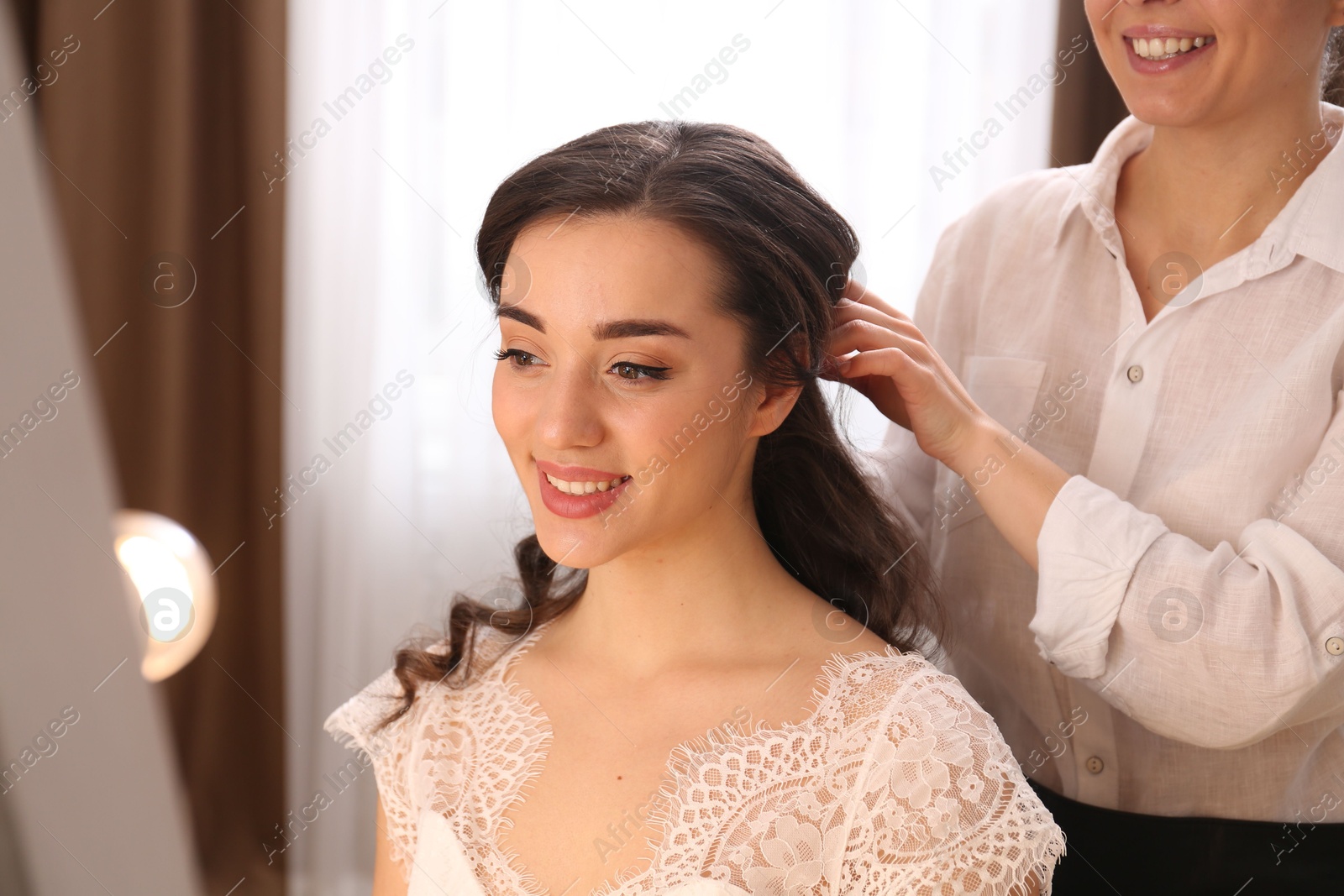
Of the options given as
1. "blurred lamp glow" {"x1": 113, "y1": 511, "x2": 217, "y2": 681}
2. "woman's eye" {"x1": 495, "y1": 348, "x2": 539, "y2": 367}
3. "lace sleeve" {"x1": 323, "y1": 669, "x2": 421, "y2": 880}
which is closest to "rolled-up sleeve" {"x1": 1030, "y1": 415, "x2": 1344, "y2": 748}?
"woman's eye" {"x1": 495, "y1": 348, "x2": 539, "y2": 367}

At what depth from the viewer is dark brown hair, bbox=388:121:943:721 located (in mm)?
1216

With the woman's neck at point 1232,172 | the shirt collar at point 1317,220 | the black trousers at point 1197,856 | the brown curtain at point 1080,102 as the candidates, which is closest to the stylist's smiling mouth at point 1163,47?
the woman's neck at point 1232,172

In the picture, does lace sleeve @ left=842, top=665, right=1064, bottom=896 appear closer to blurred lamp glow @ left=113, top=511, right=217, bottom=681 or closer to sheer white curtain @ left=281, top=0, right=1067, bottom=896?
blurred lamp glow @ left=113, top=511, right=217, bottom=681

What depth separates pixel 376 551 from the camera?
270 cm

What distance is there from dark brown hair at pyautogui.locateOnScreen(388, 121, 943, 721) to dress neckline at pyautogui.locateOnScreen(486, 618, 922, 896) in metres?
0.18

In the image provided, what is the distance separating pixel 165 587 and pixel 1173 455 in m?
1.59

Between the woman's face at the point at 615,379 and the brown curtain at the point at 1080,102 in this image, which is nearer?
the woman's face at the point at 615,379

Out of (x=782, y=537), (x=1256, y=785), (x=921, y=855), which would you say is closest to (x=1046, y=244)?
(x=782, y=537)

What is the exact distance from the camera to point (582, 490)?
1187 millimetres

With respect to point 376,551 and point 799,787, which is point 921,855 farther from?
point 376,551

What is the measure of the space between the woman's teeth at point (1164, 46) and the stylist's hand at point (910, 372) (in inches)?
16.8

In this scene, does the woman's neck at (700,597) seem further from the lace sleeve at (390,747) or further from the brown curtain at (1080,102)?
the brown curtain at (1080,102)

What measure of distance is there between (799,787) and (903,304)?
1.67 m

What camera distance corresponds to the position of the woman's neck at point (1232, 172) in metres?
1.33
